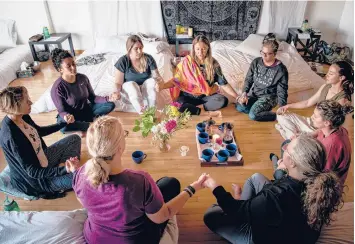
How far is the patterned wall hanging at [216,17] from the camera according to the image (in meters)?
4.36

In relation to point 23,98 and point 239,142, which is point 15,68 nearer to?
point 23,98

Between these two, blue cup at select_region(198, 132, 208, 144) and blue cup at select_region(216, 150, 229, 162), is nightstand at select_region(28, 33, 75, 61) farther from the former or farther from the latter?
blue cup at select_region(216, 150, 229, 162)

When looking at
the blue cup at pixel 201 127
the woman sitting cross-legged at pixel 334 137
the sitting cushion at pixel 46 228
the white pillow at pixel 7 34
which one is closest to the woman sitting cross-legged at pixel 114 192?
the sitting cushion at pixel 46 228

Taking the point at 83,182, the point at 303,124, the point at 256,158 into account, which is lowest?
the point at 256,158

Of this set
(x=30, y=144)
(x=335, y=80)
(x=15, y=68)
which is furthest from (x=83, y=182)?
(x=15, y=68)

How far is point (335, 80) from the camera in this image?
7.54ft

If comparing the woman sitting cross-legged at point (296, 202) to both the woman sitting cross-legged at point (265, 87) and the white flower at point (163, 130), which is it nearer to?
the white flower at point (163, 130)

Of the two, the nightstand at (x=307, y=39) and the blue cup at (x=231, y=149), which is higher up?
the nightstand at (x=307, y=39)

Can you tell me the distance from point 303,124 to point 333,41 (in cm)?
308

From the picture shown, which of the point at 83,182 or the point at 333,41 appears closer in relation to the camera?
the point at 83,182

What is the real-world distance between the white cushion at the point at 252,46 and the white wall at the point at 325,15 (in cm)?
116

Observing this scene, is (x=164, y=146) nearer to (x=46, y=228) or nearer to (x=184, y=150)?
(x=184, y=150)

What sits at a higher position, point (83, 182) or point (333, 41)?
point (83, 182)

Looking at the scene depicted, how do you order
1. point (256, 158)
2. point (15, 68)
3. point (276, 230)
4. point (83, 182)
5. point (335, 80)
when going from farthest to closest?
1. point (15, 68)
2. point (256, 158)
3. point (335, 80)
4. point (276, 230)
5. point (83, 182)
